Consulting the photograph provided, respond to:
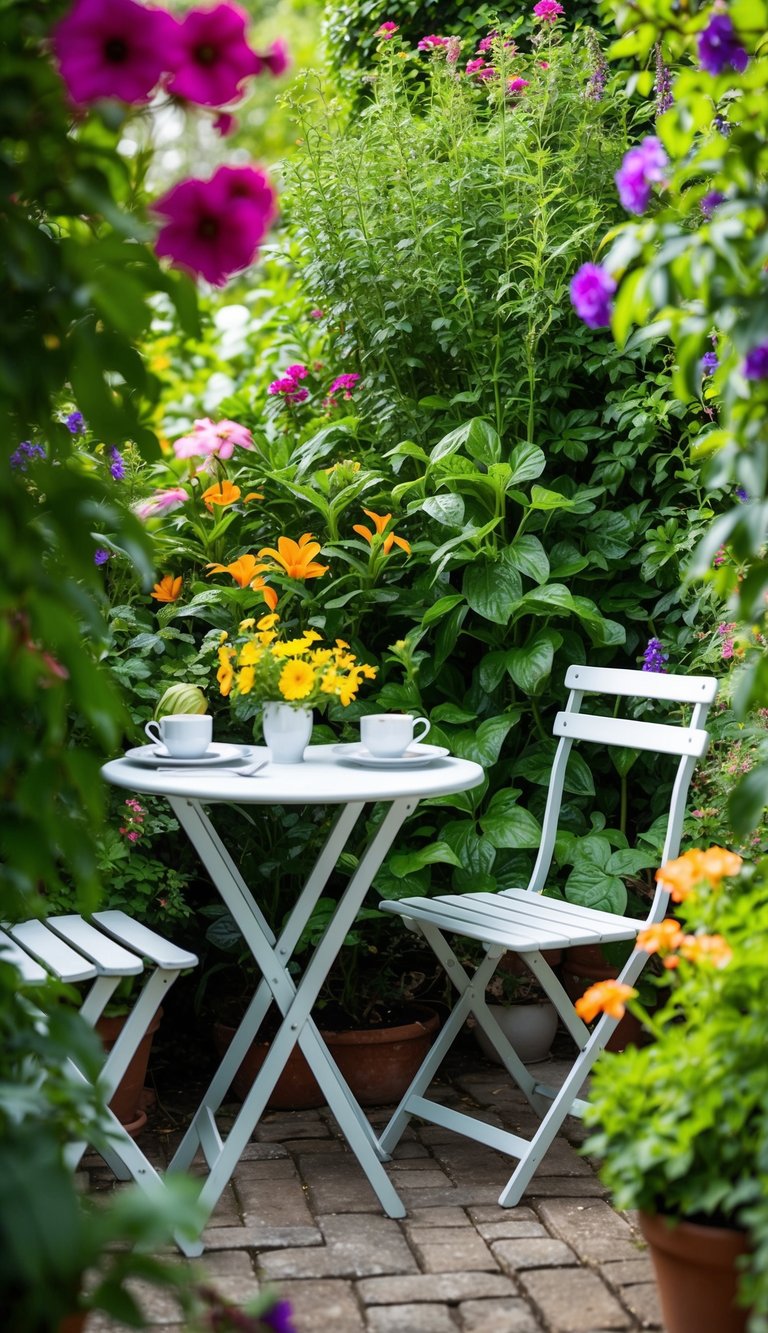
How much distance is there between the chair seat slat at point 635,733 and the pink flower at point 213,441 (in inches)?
48.6

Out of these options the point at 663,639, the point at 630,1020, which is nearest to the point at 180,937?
the point at 630,1020

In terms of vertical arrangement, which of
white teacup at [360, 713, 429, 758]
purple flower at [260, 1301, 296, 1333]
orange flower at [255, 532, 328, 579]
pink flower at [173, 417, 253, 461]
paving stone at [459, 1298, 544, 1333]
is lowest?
paving stone at [459, 1298, 544, 1333]

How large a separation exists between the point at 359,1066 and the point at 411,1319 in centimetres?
103

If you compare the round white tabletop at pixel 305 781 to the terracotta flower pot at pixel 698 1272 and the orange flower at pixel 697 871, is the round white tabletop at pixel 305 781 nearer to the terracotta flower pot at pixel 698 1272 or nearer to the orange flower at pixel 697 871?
the orange flower at pixel 697 871

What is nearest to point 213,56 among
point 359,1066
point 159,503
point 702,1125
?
point 702,1125

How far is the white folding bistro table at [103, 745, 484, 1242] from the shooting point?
2.71m

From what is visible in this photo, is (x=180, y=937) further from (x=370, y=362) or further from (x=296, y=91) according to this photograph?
(x=296, y=91)

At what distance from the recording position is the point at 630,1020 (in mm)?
3590

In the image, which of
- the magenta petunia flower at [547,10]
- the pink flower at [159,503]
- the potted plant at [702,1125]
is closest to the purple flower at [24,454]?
the pink flower at [159,503]

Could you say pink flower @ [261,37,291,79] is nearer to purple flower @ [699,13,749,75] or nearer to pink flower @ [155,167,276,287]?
pink flower @ [155,167,276,287]

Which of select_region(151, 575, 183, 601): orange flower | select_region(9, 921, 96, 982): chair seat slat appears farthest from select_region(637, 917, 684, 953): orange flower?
select_region(151, 575, 183, 601): orange flower

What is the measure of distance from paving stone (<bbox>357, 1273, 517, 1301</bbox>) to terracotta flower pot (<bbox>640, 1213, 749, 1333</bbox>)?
48cm

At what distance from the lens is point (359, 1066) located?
11.3 ft

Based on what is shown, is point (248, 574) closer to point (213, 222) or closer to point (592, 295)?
point (592, 295)
